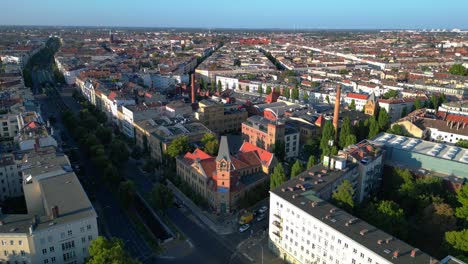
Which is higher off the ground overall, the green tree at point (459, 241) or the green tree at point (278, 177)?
the green tree at point (278, 177)

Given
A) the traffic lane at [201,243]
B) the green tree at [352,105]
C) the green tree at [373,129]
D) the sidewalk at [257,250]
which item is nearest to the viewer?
the traffic lane at [201,243]

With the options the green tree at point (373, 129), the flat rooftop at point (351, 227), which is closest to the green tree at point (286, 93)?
the green tree at point (373, 129)

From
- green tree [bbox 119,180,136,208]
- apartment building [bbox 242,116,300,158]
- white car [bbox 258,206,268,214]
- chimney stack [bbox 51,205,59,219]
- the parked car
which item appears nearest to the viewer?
chimney stack [bbox 51,205,59,219]

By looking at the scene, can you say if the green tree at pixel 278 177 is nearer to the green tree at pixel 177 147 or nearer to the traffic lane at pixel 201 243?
the traffic lane at pixel 201 243

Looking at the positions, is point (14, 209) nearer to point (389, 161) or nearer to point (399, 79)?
point (389, 161)

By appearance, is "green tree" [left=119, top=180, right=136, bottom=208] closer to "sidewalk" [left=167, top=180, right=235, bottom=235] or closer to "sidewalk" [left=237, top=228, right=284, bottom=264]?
"sidewalk" [left=167, top=180, right=235, bottom=235]

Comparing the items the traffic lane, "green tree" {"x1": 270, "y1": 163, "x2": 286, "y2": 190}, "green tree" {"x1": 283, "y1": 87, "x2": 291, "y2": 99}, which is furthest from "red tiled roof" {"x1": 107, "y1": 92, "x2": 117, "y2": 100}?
"green tree" {"x1": 270, "y1": 163, "x2": 286, "y2": 190}

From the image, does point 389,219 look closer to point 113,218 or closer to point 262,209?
point 262,209
